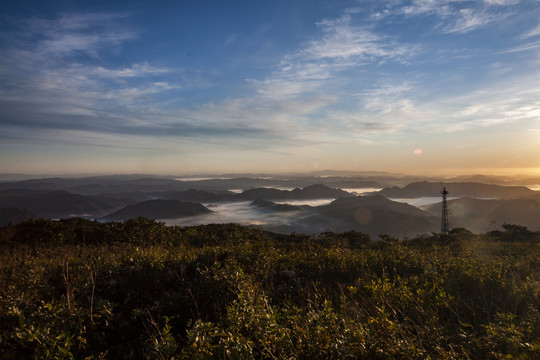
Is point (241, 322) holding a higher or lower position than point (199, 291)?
higher

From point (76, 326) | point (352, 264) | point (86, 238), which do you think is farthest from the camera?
point (86, 238)

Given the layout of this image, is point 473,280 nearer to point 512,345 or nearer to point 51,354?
point 512,345

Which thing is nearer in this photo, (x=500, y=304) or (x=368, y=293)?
(x=500, y=304)

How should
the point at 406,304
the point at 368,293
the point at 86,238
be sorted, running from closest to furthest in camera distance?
the point at 406,304 < the point at 368,293 < the point at 86,238

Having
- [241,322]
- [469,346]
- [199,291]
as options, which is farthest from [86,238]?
[469,346]

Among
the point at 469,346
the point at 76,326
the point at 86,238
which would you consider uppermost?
the point at 76,326

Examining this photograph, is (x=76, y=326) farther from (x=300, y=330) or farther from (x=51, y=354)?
(x=300, y=330)

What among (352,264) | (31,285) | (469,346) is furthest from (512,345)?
(31,285)
